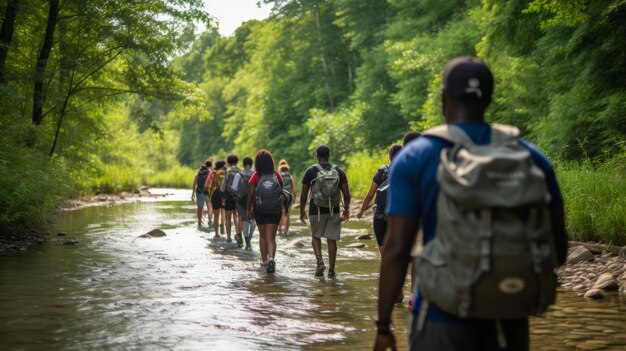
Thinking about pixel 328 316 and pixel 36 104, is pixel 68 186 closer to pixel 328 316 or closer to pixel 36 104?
pixel 36 104

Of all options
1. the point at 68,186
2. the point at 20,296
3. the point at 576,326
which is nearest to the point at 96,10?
the point at 68,186

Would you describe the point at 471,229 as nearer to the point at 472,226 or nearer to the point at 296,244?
the point at 472,226

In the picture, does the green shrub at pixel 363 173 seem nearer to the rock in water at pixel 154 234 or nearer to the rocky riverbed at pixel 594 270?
the rock in water at pixel 154 234

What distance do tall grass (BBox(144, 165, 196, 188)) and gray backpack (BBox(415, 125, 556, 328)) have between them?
65.5m

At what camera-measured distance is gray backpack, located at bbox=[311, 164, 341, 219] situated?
11156 millimetres

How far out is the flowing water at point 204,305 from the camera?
6.90 metres

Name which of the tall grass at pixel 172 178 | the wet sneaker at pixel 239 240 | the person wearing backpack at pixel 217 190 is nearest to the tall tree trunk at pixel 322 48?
the tall grass at pixel 172 178

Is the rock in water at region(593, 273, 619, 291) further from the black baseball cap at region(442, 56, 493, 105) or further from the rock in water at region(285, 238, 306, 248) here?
the rock in water at region(285, 238, 306, 248)

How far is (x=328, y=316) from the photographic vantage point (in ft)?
27.1

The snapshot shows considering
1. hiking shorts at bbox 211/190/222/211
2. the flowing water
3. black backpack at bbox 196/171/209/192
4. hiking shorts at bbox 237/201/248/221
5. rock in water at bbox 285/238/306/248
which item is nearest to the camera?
the flowing water

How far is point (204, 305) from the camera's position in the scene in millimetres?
8836

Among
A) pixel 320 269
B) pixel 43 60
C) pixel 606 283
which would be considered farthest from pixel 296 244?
pixel 43 60

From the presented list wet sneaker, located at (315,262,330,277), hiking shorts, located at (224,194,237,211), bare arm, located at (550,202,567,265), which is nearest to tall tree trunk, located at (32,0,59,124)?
hiking shorts, located at (224,194,237,211)

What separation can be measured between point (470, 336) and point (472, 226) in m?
0.48
